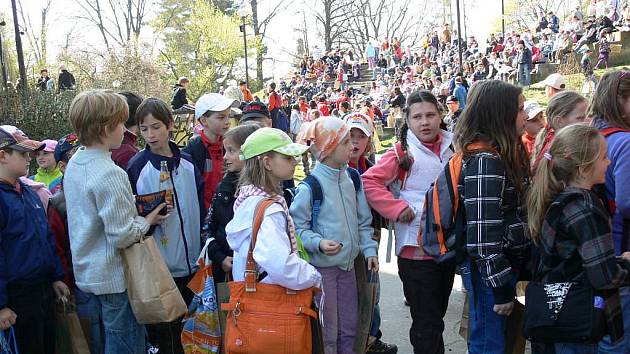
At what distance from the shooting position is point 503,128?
130 inches

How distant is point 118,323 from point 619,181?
2936 mm

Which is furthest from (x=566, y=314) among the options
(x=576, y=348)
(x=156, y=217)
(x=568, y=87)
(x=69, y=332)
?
(x=568, y=87)

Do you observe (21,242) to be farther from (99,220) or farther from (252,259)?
(252,259)

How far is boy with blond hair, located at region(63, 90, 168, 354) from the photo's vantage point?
3371 millimetres

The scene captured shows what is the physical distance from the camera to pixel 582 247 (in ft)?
9.18

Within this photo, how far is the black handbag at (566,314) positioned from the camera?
9.29 ft

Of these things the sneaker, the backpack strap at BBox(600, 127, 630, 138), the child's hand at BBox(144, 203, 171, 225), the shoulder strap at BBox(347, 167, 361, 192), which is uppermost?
the backpack strap at BBox(600, 127, 630, 138)

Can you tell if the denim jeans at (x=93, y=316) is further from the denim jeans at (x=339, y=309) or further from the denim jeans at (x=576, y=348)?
the denim jeans at (x=576, y=348)

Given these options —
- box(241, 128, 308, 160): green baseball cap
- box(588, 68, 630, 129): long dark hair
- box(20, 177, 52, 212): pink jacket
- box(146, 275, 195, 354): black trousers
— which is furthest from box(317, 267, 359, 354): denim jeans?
box(20, 177, 52, 212): pink jacket

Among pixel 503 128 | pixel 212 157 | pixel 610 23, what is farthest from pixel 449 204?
pixel 610 23

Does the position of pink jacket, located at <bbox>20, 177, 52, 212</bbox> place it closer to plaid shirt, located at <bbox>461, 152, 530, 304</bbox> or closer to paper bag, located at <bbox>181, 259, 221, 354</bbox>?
paper bag, located at <bbox>181, 259, 221, 354</bbox>

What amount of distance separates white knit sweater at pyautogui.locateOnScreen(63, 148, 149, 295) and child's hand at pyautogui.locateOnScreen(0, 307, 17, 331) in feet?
1.25

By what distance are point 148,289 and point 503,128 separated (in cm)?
218

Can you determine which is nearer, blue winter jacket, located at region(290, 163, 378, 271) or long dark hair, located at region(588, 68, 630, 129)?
long dark hair, located at region(588, 68, 630, 129)
